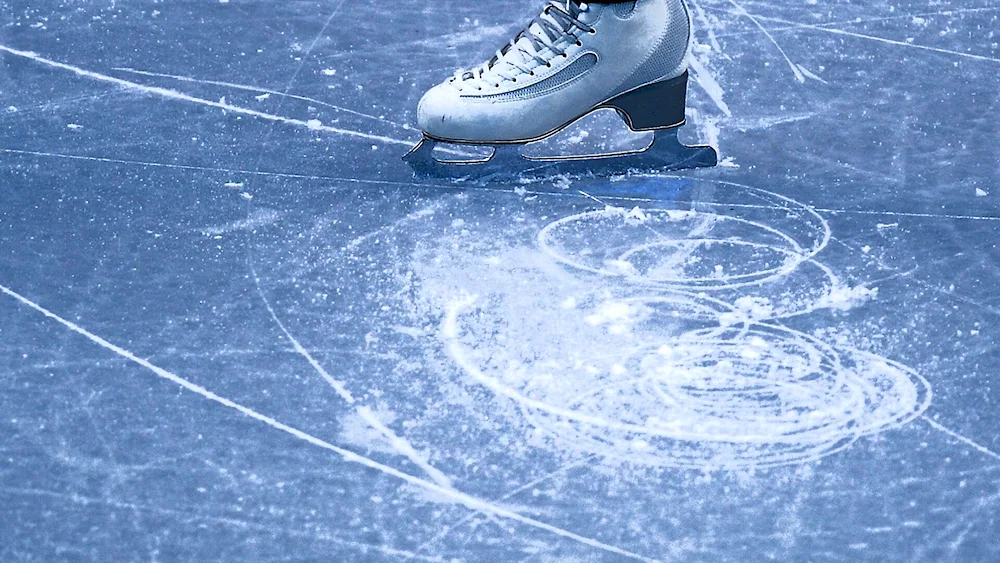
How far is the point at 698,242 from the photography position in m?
1.56

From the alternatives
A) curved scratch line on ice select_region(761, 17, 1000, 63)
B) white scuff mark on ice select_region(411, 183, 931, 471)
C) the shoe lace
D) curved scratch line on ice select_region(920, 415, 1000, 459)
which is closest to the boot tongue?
the shoe lace

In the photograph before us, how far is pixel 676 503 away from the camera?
44.1 inches

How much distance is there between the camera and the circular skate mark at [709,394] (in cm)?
120

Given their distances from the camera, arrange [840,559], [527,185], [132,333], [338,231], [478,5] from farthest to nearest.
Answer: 1. [478,5]
2. [527,185]
3. [338,231]
4. [132,333]
5. [840,559]

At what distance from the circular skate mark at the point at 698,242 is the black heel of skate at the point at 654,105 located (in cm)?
15

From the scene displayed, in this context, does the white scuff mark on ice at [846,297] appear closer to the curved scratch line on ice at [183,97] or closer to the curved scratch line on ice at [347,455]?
the curved scratch line on ice at [347,455]

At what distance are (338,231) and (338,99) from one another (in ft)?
1.42

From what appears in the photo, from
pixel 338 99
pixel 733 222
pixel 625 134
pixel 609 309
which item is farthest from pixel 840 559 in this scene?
pixel 338 99

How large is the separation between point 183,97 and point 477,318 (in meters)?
0.79

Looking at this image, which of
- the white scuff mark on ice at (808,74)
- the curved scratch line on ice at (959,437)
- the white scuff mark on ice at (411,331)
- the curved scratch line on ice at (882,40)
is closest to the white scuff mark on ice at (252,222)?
the white scuff mark on ice at (411,331)

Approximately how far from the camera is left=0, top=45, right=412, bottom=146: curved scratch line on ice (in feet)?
5.99

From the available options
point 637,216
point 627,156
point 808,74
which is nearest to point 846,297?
point 637,216

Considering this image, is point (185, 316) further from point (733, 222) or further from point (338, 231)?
point (733, 222)

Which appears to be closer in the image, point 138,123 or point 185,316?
point 185,316
